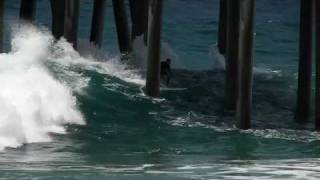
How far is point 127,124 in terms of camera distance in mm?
16531

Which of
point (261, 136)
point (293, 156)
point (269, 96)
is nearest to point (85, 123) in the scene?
point (261, 136)

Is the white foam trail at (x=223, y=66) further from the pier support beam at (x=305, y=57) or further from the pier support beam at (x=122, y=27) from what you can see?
the pier support beam at (x=305, y=57)

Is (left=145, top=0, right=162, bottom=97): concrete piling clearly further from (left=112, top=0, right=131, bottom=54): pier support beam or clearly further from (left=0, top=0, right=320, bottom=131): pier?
(left=112, top=0, right=131, bottom=54): pier support beam

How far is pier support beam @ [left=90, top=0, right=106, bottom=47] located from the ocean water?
11.4 inches

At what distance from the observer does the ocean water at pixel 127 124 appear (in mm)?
11391

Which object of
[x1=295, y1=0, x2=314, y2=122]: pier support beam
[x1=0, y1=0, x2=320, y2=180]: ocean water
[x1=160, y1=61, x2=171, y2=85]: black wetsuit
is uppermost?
[x1=295, y1=0, x2=314, y2=122]: pier support beam

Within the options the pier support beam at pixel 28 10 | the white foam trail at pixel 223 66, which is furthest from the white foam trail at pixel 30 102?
the white foam trail at pixel 223 66

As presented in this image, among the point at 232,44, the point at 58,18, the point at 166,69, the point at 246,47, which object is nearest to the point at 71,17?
the point at 58,18

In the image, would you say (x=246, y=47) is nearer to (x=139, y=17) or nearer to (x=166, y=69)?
(x=166, y=69)

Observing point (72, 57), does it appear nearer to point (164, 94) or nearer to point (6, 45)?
point (164, 94)

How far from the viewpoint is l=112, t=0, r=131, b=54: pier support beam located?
888 inches

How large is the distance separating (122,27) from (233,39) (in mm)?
6495

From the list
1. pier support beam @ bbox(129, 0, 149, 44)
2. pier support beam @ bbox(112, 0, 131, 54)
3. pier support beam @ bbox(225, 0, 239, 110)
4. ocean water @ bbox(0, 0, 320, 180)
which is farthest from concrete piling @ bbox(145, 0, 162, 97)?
pier support beam @ bbox(112, 0, 131, 54)

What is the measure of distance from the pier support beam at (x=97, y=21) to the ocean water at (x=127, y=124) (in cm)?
29
